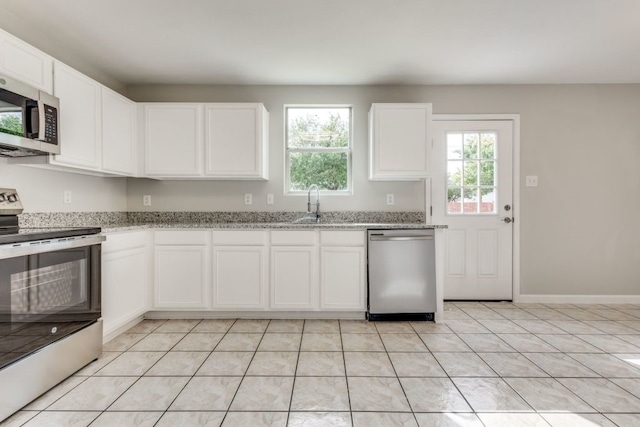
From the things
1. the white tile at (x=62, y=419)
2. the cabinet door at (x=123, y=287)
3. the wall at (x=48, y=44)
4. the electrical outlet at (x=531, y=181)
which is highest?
the wall at (x=48, y=44)

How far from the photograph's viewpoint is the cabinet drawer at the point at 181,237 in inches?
122

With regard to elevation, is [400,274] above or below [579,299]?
above

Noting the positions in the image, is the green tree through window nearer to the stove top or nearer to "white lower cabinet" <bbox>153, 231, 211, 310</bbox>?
"white lower cabinet" <bbox>153, 231, 211, 310</bbox>

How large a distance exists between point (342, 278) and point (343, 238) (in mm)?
366

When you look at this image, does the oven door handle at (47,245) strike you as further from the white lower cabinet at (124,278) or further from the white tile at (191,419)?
the white tile at (191,419)

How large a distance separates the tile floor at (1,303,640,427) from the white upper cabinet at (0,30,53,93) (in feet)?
6.07

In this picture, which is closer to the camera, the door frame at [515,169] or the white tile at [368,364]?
the white tile at [368,364]

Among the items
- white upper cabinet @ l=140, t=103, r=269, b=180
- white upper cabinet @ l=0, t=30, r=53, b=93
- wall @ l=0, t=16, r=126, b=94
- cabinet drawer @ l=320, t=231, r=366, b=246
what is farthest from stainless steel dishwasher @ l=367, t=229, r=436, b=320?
wall @ l=0, t=16, r=126, b=94

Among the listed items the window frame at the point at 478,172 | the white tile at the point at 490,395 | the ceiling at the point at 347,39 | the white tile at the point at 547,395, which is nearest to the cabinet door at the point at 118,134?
the ceiling at the point at 347,39

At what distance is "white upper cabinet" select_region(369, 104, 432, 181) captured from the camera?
3.35 metres

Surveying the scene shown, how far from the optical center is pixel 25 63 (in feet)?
6.84

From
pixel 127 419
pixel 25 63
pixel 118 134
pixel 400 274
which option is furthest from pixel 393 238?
pixel 25 63

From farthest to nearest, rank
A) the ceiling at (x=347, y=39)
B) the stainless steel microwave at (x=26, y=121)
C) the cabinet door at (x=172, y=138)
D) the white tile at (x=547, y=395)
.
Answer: the cabinet door at (x=172, y=138), the ceiling at (x=347, y=39), the stainless steel microwave at (x=26, y=121), the white tile at (x=547, y=395)

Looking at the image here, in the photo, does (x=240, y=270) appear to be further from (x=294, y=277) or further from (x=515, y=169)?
(x=515, y=169)
